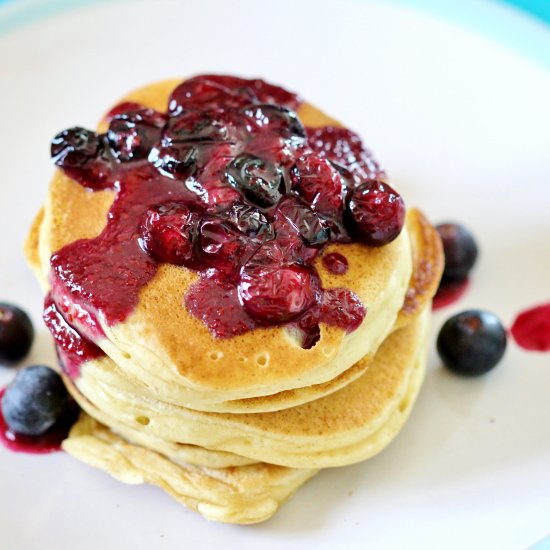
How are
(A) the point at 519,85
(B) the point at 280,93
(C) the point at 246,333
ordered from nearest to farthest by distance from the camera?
(C) the point at 246,333 → (B) the point at 280,93 → (A) the point at 519,85

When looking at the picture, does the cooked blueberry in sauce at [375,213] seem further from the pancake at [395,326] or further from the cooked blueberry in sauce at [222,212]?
the pancake at [395,326]

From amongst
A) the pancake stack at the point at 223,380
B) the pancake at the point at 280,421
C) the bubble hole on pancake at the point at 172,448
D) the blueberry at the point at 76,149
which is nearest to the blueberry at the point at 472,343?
the pancake stack at the point at 223,380

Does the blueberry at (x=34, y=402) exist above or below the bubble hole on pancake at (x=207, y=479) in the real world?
below

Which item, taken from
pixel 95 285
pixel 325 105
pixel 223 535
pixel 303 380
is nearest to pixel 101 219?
pixel 95 285

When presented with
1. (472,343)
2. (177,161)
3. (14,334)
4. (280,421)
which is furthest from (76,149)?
(472,343)

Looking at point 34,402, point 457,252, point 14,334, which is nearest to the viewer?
point 34,402

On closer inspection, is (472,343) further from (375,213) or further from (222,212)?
(222,212)

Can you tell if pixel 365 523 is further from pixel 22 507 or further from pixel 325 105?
pixel 325 105
